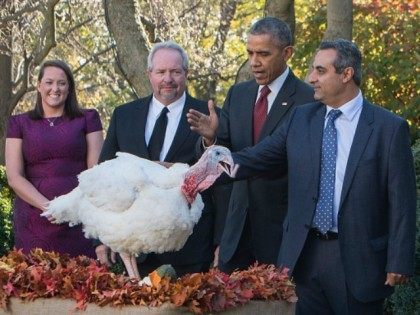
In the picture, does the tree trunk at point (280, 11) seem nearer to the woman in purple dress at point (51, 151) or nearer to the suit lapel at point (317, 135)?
the woman in purple dress at point (51, 151)

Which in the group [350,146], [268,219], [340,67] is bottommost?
[268,219]

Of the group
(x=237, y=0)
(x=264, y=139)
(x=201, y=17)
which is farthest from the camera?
(x=237, y=0)

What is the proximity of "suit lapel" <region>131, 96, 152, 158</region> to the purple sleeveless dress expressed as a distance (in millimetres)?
907

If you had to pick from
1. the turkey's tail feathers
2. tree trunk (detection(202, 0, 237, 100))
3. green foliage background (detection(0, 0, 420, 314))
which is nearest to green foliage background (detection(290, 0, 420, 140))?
green foliage background (detection(0, 0, 420, 314))

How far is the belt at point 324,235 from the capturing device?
21.3ft

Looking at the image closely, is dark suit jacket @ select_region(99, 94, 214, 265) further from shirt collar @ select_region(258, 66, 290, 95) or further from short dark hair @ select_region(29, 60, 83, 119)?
short dark hair @ select_region(29, 60, 83, 119)

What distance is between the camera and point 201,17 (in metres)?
21.2

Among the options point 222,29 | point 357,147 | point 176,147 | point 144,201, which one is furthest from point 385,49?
point 144,201

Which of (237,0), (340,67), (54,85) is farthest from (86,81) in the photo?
(340,67)

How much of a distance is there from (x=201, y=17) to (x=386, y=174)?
49.3 ft

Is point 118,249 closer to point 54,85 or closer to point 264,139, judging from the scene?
point 264,139

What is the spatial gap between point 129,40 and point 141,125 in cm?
469

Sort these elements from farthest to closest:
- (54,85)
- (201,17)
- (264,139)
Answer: (201,17)
(54,85)
(264,139)

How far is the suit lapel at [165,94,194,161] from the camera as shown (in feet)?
22.7
